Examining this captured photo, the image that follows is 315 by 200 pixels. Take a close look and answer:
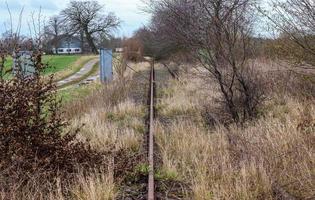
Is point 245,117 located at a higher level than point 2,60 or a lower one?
lower

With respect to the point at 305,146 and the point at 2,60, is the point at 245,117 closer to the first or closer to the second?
the point at 305,146

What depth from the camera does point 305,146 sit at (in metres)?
6.80

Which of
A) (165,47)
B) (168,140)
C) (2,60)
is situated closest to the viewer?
(2,60)

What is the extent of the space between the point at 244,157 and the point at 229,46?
4.37 metres

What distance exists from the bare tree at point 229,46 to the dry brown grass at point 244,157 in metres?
0.74

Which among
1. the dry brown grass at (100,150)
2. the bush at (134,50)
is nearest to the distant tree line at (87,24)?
the bush at (134,50)

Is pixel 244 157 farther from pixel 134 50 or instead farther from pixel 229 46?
pixel 134 50

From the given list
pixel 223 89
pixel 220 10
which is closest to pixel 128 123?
pixel 223 89

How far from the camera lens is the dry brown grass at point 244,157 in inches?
220

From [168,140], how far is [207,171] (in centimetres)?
259

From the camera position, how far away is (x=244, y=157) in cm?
663

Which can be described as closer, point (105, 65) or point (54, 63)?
point (54, 63)

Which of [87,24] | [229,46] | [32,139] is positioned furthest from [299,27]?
[87,24]

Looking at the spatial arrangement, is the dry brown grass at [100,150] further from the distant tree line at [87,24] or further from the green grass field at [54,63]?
the distant tree line at [87,24]
